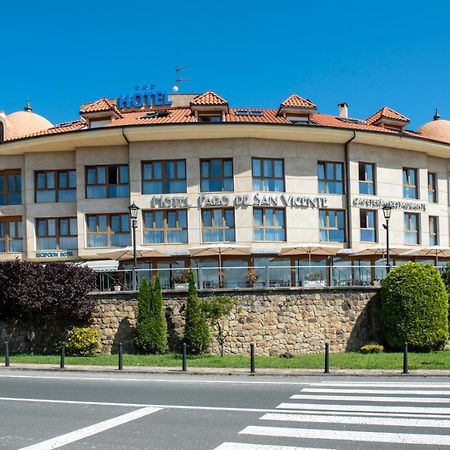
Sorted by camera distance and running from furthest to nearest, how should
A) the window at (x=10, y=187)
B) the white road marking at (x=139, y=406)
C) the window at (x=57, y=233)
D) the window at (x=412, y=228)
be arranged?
the window at (x=412, y=228) → the window at (x=10, y=187) → the window at (x=57, y=233) → the white road marking at (x=139, y=406)

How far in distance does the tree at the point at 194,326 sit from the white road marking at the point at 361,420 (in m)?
12.9

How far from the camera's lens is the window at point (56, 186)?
35.2 meters

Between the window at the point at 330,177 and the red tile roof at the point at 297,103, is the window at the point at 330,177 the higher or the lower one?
the lower one

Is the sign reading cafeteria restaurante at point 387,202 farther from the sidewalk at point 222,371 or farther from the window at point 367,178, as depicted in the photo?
the sidewalk at point 222,371

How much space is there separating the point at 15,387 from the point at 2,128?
25471mm

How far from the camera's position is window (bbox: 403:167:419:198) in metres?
36.8

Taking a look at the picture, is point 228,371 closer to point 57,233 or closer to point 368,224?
point 368,224

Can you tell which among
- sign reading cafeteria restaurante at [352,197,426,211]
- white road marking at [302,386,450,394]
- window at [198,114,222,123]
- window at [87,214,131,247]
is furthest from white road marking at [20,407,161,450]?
sign reading cafeteria restaurante at [352,197,426,211]

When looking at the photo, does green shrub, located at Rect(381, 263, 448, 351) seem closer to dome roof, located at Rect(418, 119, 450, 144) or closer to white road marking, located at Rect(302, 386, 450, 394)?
white road marking, located at Rect(302, 386, 450, 394)

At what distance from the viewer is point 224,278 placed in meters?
25.8

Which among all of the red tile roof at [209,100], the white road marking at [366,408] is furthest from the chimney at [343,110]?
the white road marking at [366,408]

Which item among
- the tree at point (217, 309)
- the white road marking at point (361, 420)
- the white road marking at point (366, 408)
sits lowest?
the white road marking at point (366, 408)

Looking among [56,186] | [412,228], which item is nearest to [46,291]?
[56,186]

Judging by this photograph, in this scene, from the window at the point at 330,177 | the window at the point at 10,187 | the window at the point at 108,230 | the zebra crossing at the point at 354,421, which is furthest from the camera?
the window at the point at 10,187
